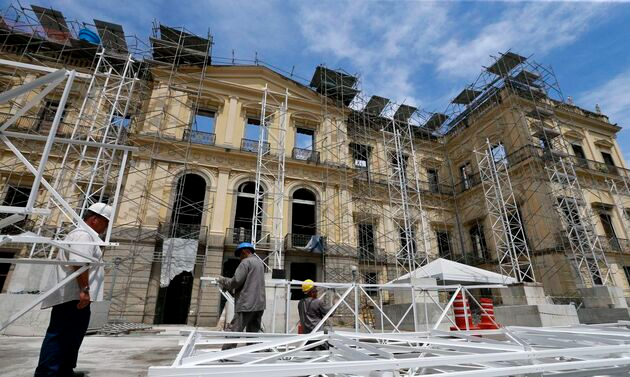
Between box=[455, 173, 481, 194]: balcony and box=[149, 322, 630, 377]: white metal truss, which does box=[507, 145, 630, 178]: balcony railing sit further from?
box=[149, 322, 630, 377]: white metal truss

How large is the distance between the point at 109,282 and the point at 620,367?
13.9m

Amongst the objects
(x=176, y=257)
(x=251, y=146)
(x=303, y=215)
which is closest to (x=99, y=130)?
(x=176, y=257)

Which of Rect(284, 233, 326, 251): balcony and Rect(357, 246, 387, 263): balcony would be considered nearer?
Rect(284, 233, 326, 251): balcony

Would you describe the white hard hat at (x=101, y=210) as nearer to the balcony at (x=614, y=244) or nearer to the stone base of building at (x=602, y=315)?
the stone base of building at (x=602, y=315)

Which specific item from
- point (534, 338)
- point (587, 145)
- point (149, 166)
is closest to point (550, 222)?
point (587, 145)

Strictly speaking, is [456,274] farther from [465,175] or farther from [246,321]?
[465,175]

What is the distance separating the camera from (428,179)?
2141 centimetres

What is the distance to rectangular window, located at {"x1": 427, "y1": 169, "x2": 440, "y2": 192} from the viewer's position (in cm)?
Answer: 2094

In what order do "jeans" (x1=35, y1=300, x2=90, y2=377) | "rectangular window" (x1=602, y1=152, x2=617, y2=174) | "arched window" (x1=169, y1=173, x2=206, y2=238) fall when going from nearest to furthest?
"jeans" (x1=35, y1=300, x2=90, y2=377), "arched window" (x1=169, y1=173, x2=206, y2=238), "rectangular window" (x1=602, y1=152, x2=617, y2=174)

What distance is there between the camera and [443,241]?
19.9 m

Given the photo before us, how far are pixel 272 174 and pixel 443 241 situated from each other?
37.7ft

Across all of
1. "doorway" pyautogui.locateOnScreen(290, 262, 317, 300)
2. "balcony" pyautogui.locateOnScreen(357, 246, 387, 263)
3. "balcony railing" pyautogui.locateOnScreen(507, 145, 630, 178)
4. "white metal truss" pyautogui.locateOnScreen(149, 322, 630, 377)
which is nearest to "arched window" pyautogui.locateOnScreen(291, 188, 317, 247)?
"doorway" pyautogui.locateOnScreen(290, 262, 317, 300)

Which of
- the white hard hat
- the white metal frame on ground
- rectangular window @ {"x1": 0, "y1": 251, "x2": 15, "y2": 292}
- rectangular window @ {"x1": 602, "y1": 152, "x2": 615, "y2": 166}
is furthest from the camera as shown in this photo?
rectangular window @ {"x1": 602, "y1": 152, "x2": 615, "y2": 166}

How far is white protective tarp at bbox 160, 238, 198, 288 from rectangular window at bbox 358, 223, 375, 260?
8391 mm
